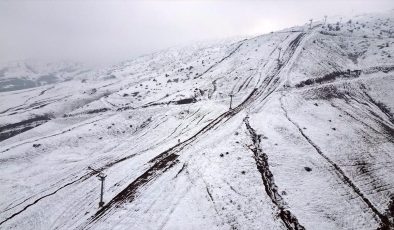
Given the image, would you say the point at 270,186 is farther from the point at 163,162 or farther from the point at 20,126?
the point at 20,126

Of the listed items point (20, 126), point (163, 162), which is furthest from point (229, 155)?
point (20, 126)

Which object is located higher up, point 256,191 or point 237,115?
point 237,115

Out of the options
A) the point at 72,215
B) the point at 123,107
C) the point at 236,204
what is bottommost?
the point at 72,215

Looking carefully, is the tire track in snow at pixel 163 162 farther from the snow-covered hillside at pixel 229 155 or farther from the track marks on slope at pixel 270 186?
the track marks on slope at pixel 270 186

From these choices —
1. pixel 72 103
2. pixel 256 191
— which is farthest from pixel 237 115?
pixel 72 103

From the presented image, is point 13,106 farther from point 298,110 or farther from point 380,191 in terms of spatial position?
point 380,191

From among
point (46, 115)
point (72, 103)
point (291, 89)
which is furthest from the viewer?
point (72, 103)

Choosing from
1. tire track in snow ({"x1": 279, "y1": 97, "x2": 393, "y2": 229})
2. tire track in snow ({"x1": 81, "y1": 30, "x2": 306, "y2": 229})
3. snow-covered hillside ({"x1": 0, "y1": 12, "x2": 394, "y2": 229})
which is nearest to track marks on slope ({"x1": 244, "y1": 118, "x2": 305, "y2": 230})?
snow-covered hillside ({"x1": 0, "y1": 12, "x2": 394, "y2": 229})
